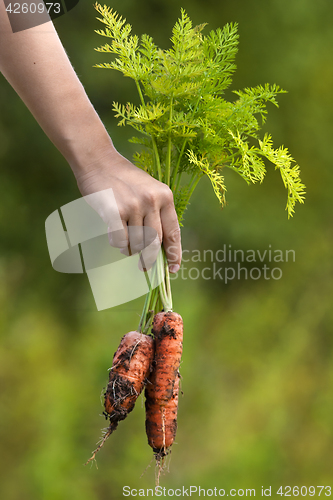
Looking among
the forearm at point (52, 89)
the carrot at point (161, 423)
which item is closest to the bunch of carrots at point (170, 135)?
the carrot at point (161, 423)

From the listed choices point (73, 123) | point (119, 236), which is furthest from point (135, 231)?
point (73, 123)

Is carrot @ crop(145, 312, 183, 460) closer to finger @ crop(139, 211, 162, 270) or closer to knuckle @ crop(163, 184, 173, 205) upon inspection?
finger @ crop(139, 211, 162, 270)

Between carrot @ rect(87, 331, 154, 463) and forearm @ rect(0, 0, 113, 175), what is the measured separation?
40cm

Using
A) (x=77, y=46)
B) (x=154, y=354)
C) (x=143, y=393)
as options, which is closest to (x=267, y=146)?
(x=154, y=354)

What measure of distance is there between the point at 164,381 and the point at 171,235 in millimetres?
325

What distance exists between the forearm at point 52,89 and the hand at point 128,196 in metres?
0.02

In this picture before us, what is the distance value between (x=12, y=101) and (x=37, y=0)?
2.89 feet

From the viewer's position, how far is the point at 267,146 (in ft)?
2.90

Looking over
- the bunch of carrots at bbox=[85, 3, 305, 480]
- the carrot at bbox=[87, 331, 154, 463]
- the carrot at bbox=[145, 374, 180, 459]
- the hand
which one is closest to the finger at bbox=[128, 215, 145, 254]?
the hand

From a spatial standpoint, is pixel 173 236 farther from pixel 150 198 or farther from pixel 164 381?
pixel 164 381

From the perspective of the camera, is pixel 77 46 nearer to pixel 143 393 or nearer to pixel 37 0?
pixel 37 0

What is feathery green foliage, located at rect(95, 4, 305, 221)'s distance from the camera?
32.7 inches

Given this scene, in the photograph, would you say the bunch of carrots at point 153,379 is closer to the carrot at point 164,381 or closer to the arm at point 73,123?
the carrot at point 164,381

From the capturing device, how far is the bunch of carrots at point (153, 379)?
87cm
